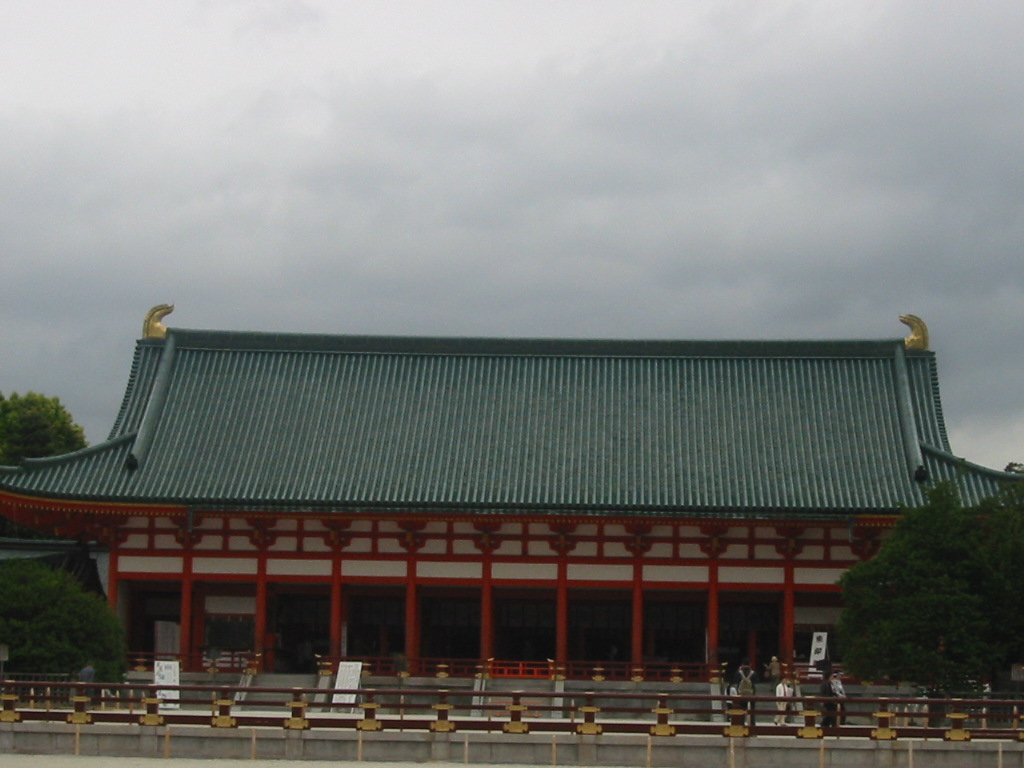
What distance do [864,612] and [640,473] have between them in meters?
9.00

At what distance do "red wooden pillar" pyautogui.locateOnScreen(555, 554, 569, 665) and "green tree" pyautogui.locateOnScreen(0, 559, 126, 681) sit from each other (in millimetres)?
10754

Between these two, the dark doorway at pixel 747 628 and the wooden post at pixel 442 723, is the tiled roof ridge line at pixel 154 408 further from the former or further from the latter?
the dark doorway at pixel 747 628

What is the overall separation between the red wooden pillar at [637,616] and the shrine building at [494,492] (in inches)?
3.6

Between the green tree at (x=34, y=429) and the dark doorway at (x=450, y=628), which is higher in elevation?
the green tree at (x=34, y=429)

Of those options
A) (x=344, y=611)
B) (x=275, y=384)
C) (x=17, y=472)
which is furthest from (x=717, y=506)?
(x=17, y=472)

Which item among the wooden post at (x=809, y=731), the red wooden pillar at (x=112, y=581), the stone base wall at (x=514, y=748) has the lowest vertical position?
the stone base wall at (x=514, y=748)

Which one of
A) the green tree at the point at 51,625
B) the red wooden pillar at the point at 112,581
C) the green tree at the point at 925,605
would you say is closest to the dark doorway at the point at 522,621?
the red wooden pillar at the point at 112,581

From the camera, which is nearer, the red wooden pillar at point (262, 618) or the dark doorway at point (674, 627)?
the red wooden pillar at point (262, 618)

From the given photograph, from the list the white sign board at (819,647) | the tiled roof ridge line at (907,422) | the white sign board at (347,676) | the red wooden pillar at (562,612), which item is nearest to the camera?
the white sign board at (819,647)

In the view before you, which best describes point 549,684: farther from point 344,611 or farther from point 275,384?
point 275,384

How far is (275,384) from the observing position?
1667 inches

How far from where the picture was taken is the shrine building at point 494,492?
36500 millimetres

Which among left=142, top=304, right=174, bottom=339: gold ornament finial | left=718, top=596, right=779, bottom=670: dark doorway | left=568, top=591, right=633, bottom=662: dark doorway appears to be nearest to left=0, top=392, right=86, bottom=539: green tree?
left=142, top=304, right=174, bottom=339: gold ornament finial

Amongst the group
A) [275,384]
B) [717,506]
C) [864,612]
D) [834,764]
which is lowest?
[834,764]
